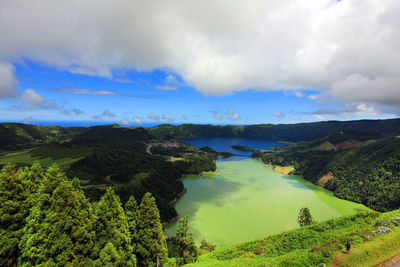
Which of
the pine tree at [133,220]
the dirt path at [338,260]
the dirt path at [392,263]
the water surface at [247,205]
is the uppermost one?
the dirt path at [392,263]

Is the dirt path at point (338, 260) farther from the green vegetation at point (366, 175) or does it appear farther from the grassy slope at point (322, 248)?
the green vegetation at point (366, 175)

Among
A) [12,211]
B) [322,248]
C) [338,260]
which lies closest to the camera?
[338,260]

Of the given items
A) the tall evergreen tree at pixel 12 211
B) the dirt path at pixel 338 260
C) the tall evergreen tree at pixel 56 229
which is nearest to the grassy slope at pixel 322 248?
the dirt path at pixel 338 260

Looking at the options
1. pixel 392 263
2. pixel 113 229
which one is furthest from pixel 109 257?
pixel 392 263

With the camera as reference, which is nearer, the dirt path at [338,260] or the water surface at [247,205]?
the dirt path at [338,260]

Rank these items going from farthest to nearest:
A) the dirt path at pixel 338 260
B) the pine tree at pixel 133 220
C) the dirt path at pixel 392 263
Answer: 1. the pine tree at pixel 133 220
2. the dirt path at pixel 338 260
3. the dirt path at pixel 392 263

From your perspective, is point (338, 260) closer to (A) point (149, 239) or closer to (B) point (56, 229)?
(A) point (149, 239)

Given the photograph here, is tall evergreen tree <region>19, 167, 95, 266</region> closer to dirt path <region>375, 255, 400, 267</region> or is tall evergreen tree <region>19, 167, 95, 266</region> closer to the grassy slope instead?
the grassy slope

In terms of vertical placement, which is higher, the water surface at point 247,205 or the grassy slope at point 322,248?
the grassy slope at point 322,248
